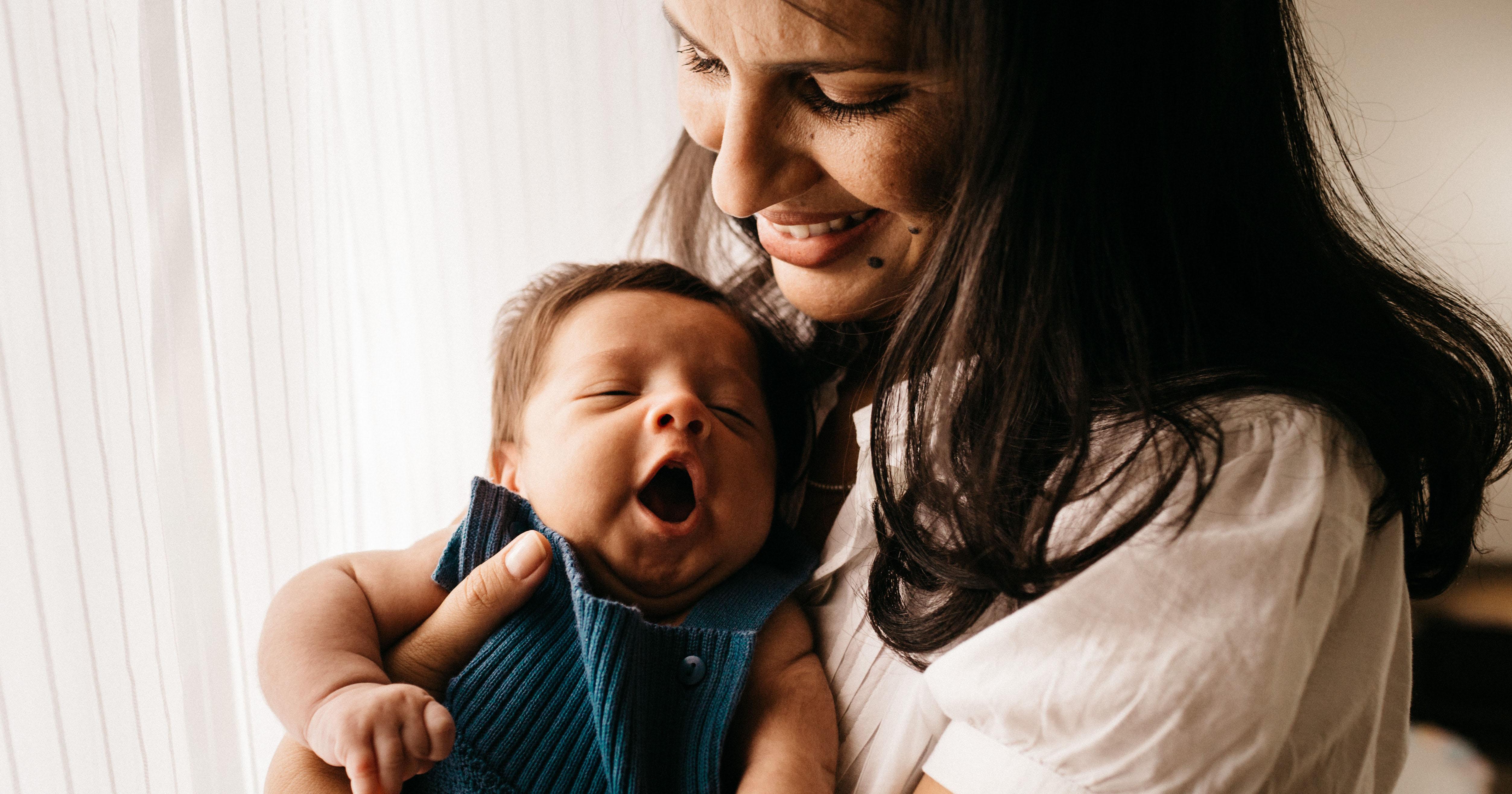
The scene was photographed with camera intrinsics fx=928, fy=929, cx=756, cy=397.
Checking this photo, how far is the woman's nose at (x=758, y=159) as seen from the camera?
0.81m

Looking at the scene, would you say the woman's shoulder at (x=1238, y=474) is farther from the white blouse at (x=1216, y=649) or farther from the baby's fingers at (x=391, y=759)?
the baby's fingers at (x=391, y=759)

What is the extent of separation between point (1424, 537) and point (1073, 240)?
0.48 m

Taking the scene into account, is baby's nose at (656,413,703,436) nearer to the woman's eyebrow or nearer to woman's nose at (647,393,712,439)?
woman's nose at (647,393,712,439)

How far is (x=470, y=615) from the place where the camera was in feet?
2.93

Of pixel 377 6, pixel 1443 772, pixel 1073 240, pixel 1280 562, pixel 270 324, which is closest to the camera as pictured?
pixel 1280 562

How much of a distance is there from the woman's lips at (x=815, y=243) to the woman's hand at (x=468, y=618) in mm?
388


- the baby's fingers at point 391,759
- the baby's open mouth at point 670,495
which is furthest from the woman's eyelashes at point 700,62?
the baby's fingers at point 391,759

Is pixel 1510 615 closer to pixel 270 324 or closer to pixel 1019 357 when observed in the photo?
pixel 1019 357

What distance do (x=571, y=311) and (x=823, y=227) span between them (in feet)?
1.16

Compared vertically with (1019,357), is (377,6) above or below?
above

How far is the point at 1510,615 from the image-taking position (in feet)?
6.19

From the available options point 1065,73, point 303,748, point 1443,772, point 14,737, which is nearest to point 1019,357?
point 1065,73

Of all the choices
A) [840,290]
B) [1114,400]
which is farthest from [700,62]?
[1114,400]

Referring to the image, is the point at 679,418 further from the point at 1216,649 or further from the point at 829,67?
the point at 1216,649
